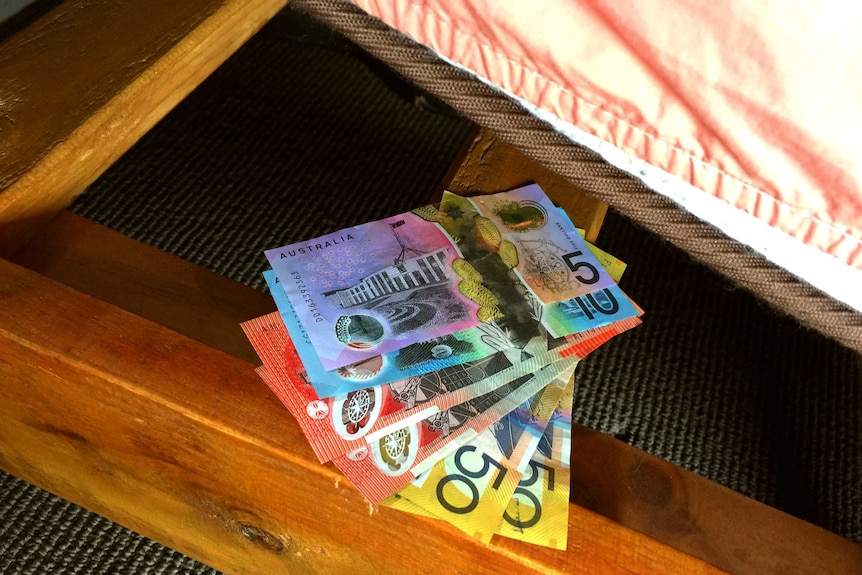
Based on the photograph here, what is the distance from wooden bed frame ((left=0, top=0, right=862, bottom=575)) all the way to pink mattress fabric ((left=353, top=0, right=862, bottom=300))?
0.76 feet

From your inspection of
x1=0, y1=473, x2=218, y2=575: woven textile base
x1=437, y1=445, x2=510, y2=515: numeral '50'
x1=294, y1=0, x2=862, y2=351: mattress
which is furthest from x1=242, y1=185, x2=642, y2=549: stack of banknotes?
x1=0, y1=473, x2=218, y2=575: woven textile base

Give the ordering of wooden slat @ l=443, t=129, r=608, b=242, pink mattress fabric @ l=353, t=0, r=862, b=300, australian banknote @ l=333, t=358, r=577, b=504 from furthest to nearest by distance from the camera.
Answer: wooden slat @ l=443, t=129, r=608, b=242, australian banknote @ l=333, t=358, r=577, b=504, pink mattress fabric @ l=353, t=0, r=862, b=300

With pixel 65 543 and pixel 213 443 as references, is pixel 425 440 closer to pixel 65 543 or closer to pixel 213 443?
pixel 213 443

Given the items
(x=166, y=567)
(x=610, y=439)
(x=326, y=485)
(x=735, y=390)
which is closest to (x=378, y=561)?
(x=326, y=485)

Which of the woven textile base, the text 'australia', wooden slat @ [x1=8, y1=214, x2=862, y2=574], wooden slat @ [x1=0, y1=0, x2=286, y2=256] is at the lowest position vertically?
the woven textile base

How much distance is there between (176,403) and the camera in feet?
1.65

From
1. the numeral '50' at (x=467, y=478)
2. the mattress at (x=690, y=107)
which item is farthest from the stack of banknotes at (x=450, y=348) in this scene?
the mattress at (x=690, y=107)

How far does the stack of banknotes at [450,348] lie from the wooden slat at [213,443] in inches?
0.7

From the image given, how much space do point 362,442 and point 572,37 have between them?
0.33 m

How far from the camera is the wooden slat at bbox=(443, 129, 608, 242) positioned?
0.76 m

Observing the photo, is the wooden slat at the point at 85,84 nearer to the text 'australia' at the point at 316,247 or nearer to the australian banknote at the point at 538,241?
the text 'australia' at the point at 316,247

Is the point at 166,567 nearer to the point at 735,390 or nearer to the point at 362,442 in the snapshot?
the point at 362,442

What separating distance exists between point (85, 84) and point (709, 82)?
553 mm

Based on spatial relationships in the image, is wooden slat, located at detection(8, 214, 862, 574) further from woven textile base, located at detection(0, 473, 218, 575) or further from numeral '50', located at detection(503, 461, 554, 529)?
woven textile base, located at detection(0, 473, 218, 575)
